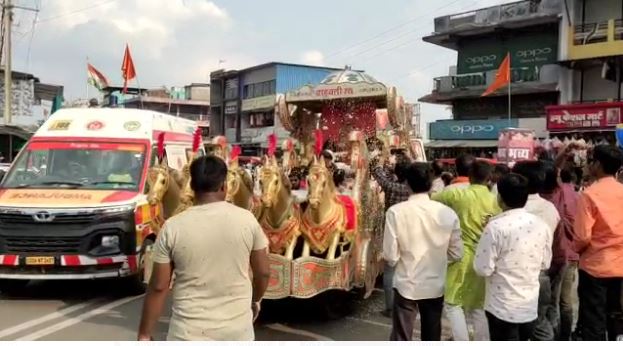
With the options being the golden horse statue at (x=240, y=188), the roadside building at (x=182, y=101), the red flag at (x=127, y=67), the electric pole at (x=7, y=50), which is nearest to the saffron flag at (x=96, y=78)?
the electric pole at (x=7, y=50)

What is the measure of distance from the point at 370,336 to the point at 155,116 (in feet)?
15.2

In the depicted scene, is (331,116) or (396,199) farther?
(331,116)

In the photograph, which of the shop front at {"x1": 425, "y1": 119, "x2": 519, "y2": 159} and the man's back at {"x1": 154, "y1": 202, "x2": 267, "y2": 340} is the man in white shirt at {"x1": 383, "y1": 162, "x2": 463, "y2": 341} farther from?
the shop front at {"x1": 425, "y1": 119, "x2": 519, "y2": 159}

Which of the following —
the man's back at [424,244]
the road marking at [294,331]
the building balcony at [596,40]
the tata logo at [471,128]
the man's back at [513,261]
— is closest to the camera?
the man's back at [513,261]

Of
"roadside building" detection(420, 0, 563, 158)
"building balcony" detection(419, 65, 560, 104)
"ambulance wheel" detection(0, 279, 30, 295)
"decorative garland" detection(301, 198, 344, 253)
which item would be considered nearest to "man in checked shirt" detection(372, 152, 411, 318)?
"decorative garland" detection(301, 198, 344, 253)

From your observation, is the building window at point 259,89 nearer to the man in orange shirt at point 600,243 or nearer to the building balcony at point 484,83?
the building balcony at point 484,83

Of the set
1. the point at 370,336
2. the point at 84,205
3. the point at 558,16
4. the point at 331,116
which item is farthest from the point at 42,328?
the point at 558,16

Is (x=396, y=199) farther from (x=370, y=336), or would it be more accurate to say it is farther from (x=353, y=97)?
(x=353, y=97)

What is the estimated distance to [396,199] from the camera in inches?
263

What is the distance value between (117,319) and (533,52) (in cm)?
2521

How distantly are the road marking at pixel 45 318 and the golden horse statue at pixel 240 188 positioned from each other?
86.3 inches

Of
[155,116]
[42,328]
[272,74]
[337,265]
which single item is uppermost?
[272,74]

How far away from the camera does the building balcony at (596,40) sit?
23.2m

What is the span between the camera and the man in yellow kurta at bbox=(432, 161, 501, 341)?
4602mm
